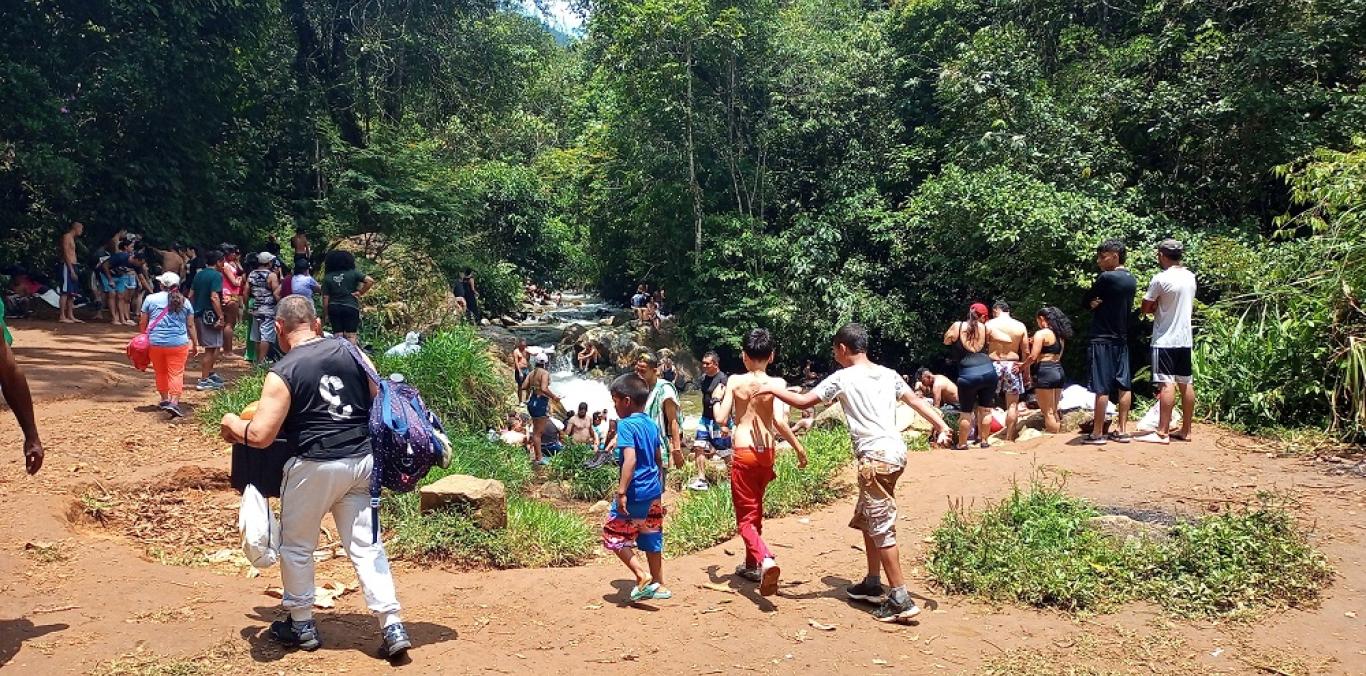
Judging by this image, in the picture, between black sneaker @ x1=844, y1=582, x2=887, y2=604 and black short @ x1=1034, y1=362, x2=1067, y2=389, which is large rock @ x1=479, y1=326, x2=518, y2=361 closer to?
black short @ x1=1034, y1=362, x2=1067, y2=389

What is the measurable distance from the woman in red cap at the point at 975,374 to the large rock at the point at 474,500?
15.1 feet

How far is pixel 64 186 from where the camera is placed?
14.4 meters

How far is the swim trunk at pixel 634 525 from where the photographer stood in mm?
5102

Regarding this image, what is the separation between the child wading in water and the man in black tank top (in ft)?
6.64

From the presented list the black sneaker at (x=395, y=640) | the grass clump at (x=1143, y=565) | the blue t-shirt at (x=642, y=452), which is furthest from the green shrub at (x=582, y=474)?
the black sneaker at (x=395, y=640)

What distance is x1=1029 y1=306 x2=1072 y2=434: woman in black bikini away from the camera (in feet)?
30.2

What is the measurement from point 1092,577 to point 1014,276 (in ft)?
37.6

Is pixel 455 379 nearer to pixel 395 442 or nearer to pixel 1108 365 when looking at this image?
pixel 395 442

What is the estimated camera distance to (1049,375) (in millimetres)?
9562

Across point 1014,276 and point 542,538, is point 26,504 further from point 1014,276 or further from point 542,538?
point 1014,276

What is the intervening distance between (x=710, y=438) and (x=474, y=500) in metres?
3.94

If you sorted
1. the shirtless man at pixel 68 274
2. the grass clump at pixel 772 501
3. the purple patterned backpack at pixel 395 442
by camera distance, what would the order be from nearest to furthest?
the purple patterned backpack at pixel 395 442, the grass clump at pixel 772 501, the shirtless man at pixel 68 274

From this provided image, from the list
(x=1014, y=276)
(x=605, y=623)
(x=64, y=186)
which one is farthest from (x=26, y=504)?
(x=1014, y=276)

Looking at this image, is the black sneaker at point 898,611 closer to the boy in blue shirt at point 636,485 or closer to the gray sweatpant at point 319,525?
the boy in blue shirt at point 636,485
